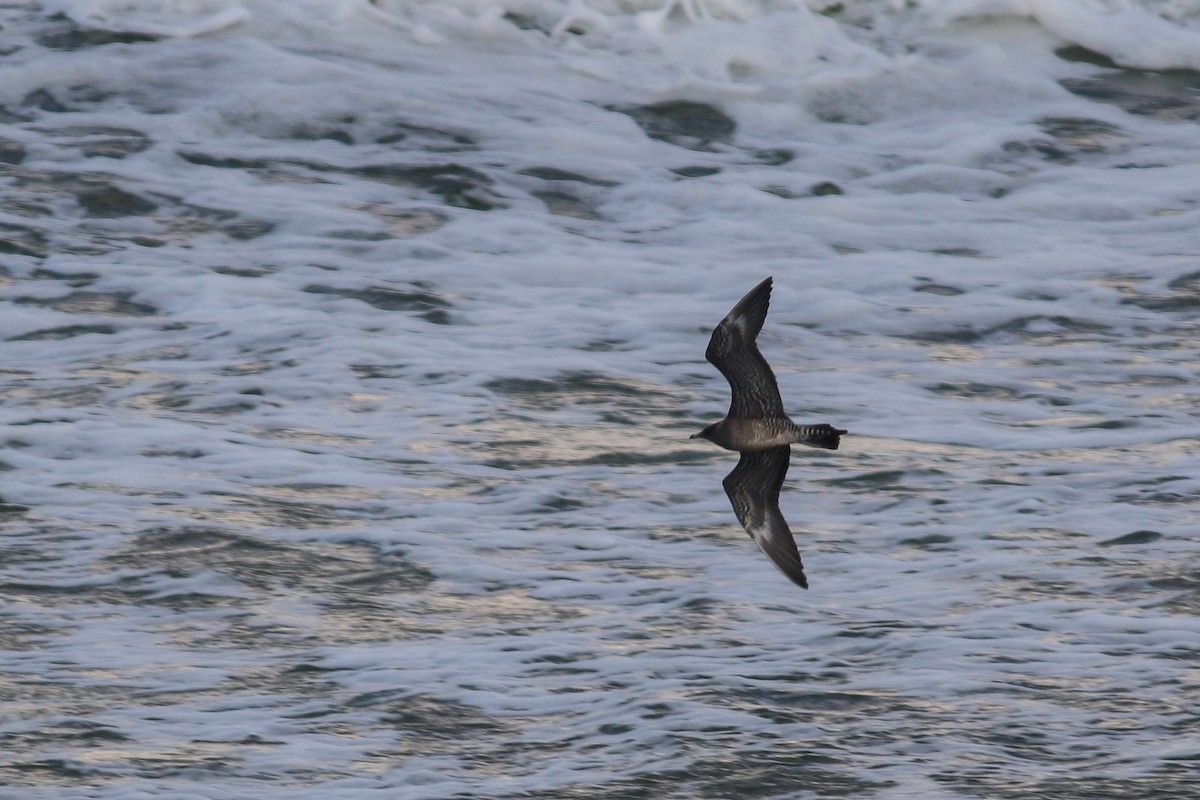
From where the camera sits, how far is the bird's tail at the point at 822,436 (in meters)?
4.79

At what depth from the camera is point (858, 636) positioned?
5961 mm

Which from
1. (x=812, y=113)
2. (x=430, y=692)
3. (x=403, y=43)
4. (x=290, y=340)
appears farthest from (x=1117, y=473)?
(x=403, y=43)

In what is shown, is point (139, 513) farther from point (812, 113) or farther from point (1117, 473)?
point (812, 113)

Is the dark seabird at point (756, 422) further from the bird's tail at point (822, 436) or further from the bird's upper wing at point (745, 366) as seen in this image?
the bird's tail at point (822, 436)

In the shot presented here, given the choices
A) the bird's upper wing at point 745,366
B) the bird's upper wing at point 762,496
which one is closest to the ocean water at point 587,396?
the bird's upper wing at point 762,496

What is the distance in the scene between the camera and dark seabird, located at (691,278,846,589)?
17.8 feet

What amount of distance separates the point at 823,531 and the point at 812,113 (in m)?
5.72

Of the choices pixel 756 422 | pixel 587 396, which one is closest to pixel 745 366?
pixel 756 422

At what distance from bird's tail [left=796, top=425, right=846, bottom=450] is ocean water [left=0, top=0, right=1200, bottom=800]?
92 centimetres

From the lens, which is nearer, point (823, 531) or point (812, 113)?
point (823, 531)

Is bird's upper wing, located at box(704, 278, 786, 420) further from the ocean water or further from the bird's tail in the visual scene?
the ocean water

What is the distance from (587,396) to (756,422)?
267 cm

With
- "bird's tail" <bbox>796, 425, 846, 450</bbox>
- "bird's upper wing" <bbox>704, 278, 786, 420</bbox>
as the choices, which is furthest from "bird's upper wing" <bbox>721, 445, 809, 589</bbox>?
"bird's tail" <bbox>796, 425, 846, 450</bbox>

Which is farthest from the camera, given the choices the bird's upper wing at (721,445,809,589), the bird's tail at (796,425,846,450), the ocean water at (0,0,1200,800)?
the bird's upper wing at (721,445,809,589)
